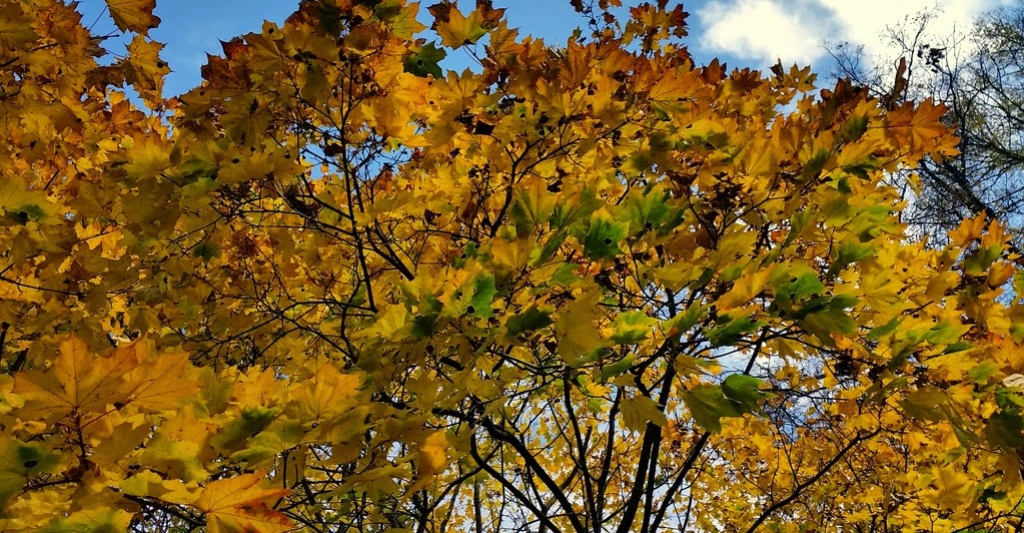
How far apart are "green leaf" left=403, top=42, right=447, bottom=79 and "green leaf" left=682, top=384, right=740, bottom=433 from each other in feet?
3.62

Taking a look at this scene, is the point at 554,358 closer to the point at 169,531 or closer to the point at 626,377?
the point at 626,377

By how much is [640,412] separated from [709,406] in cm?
18

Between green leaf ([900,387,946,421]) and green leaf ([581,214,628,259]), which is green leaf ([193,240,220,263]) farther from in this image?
green leaf ([900,387,946,421])

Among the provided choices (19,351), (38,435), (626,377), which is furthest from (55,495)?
(19,351)

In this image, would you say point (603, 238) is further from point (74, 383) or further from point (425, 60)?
point (74, 383)

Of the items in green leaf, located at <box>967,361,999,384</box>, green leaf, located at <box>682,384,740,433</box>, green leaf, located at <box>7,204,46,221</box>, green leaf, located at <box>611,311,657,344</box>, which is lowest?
green leaf, located at <box>682,384,740,433</box>

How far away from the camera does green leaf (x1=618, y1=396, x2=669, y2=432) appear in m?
1.29

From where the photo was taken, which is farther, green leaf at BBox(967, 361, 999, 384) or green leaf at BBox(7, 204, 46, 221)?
green leaf at BBox(7, 204, 46, 221)

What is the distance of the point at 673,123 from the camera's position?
5.99 feet

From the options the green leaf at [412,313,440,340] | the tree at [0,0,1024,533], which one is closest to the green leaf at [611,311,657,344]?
the tree at [0,0,1024,533]

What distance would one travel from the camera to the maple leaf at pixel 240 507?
0.88 metres

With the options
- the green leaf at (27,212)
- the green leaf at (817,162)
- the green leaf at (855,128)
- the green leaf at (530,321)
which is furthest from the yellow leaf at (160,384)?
the green leaf at (855,128)

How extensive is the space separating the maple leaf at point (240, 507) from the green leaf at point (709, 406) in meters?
0.72

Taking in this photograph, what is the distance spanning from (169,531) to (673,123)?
103 inches
